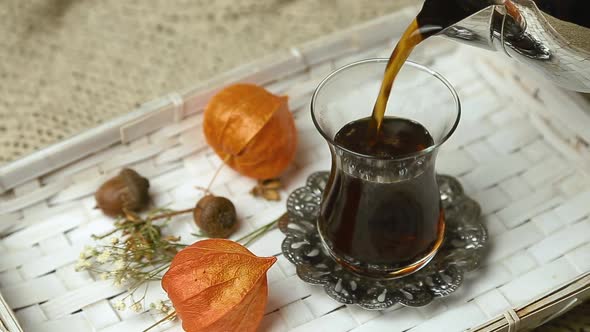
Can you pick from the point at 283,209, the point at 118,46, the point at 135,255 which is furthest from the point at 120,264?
the point at 118,46

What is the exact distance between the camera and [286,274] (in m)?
0.84

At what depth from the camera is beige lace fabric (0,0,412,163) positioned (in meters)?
1.15

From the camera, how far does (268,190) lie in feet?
3.06

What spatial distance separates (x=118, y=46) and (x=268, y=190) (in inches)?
17.8

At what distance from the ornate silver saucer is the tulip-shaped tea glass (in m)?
0.01

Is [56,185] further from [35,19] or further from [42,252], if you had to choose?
[35,19]

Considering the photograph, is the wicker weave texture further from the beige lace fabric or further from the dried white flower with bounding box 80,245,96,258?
the beige lace fabric

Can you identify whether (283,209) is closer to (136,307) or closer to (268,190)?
(268,190)

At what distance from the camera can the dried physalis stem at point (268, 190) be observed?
927 mm

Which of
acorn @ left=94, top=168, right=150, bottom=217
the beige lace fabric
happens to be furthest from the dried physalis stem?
the beige lace fabric

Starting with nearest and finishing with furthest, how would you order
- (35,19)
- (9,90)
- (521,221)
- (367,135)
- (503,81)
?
1. (367,135)
2. (521,221)
3. (503,81)
4. (9,90)
5. (35,19)

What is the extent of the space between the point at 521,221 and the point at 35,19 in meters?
0.81

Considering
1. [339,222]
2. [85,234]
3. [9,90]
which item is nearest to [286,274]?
[339,222]

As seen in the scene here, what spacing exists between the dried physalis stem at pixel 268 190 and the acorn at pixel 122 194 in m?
0.12
